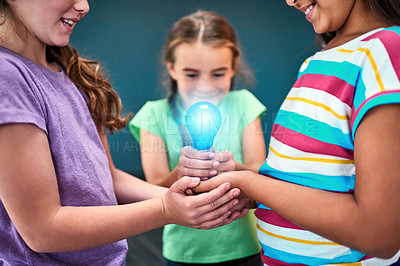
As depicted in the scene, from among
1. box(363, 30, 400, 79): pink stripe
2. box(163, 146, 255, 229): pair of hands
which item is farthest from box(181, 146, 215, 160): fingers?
box(363, 30, 400, 79): pink stripe

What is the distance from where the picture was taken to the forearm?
57 cm

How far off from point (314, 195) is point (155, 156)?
0.56 metres

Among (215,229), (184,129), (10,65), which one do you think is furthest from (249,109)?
(10,65)

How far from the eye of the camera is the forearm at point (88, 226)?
57 centimetres

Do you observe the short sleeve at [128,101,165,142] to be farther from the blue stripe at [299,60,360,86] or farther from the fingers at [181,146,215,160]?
the blue stripe at [299,60,360,86]

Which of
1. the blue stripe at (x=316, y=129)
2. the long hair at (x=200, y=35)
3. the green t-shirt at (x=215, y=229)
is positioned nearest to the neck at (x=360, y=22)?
the blue stripe at (x=316, y=129)

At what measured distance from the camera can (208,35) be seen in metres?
1.09

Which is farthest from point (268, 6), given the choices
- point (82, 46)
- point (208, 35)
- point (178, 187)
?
point (178, 187)

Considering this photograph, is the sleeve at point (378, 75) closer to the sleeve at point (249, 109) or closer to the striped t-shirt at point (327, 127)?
the striped t-shirt at point (327, 127)

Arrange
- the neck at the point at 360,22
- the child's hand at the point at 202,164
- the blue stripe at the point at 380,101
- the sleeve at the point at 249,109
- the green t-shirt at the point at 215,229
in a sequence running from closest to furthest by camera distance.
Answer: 1. the blue stripe at the point at 380,101
2. the neck at the point at 360,22
3. the child's hand at the point at 202,164
4. the green t-shirt at the point at 215,229
5. the sleeve at the point at 249,109

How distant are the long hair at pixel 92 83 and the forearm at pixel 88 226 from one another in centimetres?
23

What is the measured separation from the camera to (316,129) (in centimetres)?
58

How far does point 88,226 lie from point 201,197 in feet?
0.61

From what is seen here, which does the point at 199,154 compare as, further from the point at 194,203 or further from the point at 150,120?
the point at 150,120
